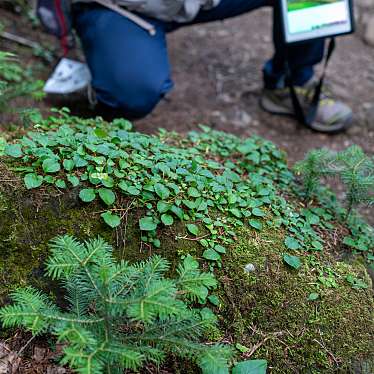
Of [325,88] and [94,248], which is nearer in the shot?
[94,248]

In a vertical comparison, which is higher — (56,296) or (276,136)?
(56,296)

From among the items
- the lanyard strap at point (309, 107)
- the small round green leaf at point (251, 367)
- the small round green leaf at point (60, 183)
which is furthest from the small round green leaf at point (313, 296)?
the lanyard strap at point (309, 107)

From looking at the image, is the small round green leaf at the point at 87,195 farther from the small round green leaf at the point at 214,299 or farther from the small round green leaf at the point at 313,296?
the small round green leaf at the point at 313,296

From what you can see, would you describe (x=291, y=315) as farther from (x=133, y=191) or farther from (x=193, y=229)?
(x=133, y=191)

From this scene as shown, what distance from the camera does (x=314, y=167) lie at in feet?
8.61

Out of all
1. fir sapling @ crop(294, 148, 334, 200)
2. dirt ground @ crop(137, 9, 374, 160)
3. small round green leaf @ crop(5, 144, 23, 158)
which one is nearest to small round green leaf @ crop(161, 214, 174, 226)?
small round green leaf @ crop(5, 144, 23, 158)

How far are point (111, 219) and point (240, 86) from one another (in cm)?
327

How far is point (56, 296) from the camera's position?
6.59 ft

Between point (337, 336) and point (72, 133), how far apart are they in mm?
1576

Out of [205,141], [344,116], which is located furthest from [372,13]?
[205,141]

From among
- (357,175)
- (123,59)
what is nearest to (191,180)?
(357,175)

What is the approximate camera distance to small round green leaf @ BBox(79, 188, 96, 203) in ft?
6.83

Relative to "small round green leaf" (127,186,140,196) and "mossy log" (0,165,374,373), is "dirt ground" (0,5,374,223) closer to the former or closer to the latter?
"mossy log" (0,165,374,373)

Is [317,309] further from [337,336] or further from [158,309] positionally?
[158,309]
